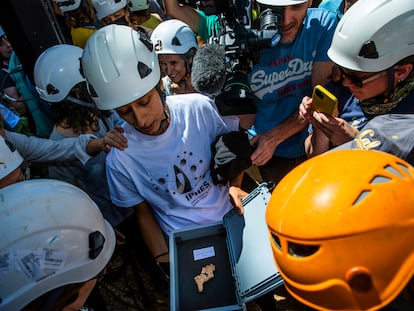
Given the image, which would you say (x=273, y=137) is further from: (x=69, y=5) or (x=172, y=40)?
(x=69, y=5)

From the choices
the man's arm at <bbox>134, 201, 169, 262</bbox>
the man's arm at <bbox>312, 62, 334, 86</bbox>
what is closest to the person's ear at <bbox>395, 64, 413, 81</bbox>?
the man's arm at <bbox>312, 62, 334, 86</bbox>

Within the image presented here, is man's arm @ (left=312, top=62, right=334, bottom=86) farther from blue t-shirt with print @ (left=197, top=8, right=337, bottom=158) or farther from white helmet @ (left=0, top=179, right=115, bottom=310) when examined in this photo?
white helmet @ (left=0, top=179, right=115, bottom=310)

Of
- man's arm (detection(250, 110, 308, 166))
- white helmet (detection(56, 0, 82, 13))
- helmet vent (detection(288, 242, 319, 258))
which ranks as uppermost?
white helmet (detection(56, 0, 82, 13))

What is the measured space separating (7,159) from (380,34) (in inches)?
101

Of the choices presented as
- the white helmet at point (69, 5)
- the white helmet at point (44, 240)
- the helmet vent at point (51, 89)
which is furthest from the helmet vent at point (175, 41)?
the white helmet at point (44, 240)

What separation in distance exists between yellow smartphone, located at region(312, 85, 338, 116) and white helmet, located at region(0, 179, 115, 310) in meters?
1.51

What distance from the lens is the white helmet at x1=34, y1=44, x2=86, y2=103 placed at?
3062mm

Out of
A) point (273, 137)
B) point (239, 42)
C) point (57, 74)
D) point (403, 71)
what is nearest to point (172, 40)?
point (57, 74)

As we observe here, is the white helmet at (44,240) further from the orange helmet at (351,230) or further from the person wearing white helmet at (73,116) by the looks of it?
the orange helmet at (351,230)

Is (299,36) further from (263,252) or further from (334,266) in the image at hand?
(334,266)

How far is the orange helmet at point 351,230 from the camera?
1151mm

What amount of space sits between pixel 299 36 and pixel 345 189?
181 centimetres

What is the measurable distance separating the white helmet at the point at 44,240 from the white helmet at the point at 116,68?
2.07ft

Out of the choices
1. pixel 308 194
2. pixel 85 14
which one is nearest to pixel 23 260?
pixel 308 194
